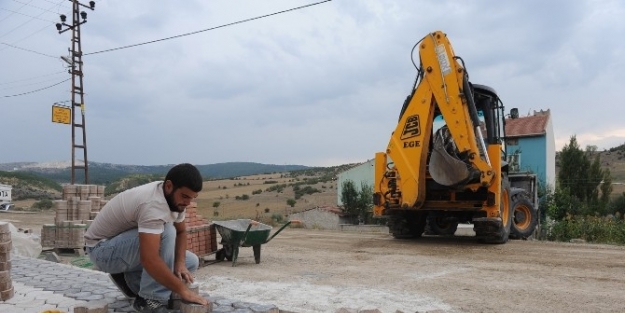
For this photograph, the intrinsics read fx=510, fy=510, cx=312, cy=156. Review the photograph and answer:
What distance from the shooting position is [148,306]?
3836mm

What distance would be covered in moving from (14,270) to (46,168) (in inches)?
4008

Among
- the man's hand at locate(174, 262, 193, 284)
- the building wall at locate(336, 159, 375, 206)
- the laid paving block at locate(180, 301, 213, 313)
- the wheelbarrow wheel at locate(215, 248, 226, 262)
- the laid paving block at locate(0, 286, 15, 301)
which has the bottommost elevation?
the wheelbarrow wheel at locate(215, 248, 226, 262)

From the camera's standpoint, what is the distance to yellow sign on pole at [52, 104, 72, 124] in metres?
24.1

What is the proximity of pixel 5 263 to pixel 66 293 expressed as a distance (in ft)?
2.15

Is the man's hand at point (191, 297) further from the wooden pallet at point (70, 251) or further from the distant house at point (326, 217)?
the distant house at point (326, 217)

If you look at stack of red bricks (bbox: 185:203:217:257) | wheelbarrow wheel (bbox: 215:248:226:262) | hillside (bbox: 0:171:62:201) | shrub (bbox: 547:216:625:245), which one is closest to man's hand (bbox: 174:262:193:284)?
stack of red bricks (bbox: 185:203:217:257)

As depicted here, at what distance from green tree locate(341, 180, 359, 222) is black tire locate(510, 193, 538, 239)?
17910mm

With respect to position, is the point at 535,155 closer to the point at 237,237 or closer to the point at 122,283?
the point at 237,237

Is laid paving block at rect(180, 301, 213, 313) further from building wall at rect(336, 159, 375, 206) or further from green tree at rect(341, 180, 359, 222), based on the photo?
building wall at rect(336, 159, 375, 206)

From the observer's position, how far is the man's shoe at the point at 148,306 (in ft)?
12.4

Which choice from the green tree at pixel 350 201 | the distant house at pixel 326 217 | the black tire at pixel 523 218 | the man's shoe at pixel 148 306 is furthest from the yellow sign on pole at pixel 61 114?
the man's shoe at pixel 148 306

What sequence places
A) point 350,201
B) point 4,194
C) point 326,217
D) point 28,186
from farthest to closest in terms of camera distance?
1. point 28,186
2. point 4,194
3. point 350,201
4. point 326,217

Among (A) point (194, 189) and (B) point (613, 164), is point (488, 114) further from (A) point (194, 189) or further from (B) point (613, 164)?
(B) point (613, 164)

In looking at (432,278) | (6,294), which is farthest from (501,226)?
(6,294)
